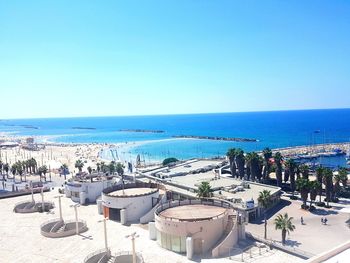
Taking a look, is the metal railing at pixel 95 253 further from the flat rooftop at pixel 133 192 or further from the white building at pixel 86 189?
the white building at pixel 86 189

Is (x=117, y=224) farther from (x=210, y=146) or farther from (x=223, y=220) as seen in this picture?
(x=210, y=146)

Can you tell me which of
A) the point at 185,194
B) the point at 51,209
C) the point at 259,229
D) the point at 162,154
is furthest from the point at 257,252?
the point at 162,154

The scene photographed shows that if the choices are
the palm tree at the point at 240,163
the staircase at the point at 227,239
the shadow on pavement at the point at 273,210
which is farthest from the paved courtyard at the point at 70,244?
the palm tree at the point at 240,163

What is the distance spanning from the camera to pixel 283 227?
124 feet

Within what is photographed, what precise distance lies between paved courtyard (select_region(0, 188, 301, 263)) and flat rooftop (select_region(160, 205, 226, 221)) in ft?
12.3

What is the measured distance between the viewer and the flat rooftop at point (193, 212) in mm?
36244

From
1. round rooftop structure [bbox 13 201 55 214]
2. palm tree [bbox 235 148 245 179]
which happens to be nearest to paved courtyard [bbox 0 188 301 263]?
round rooftop structure [bbox 13 201 55 214]

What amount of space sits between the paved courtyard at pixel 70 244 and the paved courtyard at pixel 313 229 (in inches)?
347

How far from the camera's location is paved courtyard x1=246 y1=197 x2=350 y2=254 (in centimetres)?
3931

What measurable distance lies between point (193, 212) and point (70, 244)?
46.9 ft

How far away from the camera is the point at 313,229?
44906 millimetres

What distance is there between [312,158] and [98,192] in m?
94.4

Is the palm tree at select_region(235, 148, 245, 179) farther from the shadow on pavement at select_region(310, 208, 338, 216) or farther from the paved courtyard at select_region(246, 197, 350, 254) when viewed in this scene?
the shadow on pavement at select_region(310, 208, 338, 216)

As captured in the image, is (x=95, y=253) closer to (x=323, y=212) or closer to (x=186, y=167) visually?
(x=323, y=212)
